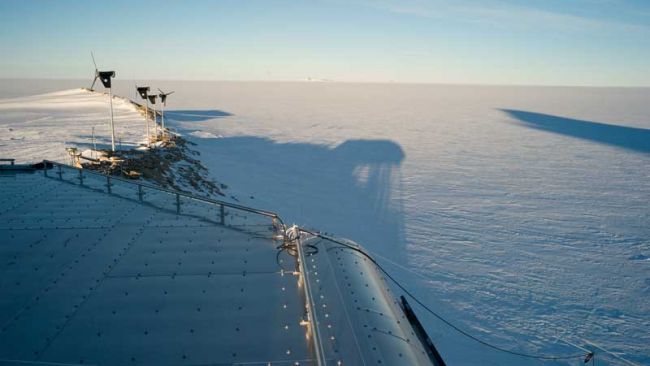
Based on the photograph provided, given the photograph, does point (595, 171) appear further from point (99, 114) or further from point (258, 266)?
point (99, 114)

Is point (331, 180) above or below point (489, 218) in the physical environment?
above

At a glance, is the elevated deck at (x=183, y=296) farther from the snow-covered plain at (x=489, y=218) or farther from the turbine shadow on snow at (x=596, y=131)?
the turbine shadow on snow at (x=596, y=131)

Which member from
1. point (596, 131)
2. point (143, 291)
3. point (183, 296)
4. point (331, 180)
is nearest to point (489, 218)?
point (331, 180)

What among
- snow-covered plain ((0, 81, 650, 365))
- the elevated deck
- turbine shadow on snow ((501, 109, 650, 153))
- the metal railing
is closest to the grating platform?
the elevated deck

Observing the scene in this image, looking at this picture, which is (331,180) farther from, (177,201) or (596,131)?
(596,131)

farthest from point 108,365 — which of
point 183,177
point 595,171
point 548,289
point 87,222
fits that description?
point 595,171

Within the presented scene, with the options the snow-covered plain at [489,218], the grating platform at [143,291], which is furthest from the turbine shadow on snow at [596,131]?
the grating platform at [143,291]

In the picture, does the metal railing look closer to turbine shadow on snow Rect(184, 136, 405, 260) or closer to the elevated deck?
the elevated deck
